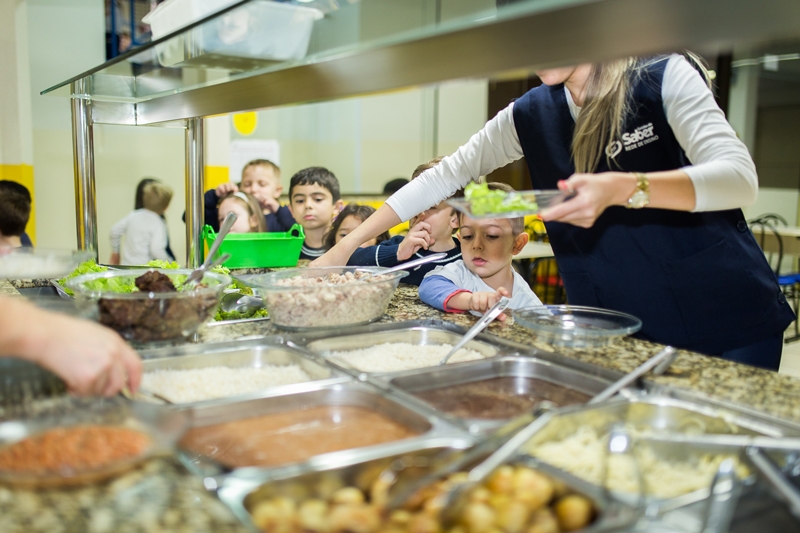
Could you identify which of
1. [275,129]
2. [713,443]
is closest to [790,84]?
[275,129]

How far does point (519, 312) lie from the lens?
5.03 feet

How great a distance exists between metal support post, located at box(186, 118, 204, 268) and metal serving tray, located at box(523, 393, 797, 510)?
4.99 ft

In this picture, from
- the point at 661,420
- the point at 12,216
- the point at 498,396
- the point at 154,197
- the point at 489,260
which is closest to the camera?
the point at 661,420

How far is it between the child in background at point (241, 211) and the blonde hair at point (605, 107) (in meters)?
2.31

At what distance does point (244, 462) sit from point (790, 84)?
788 cm

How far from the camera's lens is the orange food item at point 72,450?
2.43 feet

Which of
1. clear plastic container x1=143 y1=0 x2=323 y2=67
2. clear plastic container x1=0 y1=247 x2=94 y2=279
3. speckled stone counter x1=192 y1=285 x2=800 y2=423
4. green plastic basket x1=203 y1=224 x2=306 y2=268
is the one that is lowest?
speckled stone counter x1=192 y1=285 x2=800 y2=423

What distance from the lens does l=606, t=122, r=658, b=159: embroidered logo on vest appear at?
5.16 feet

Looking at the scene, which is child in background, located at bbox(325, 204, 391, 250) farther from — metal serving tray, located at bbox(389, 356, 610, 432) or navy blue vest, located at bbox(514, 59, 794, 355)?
metal serving tray, located at bbox(389, 356, 610, 432)

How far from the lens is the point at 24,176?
16.0 ft

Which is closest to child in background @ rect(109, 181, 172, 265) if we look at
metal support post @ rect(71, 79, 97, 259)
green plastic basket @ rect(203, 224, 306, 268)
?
green plastic basket @ rect(203, 224, 306, 268)

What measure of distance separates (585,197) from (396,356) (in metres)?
0.52

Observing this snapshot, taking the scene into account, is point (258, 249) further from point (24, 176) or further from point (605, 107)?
point (24, 176)

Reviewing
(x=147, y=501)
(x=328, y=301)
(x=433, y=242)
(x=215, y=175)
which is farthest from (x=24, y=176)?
(x=147, y=501)
